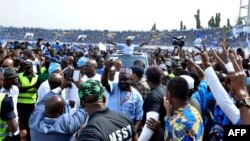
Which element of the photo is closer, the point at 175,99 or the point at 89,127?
the point at 89,127

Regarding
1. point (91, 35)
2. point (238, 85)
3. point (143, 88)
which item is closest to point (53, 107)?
point (238, 85)

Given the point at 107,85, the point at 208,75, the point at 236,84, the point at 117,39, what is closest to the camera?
the point at 236,84

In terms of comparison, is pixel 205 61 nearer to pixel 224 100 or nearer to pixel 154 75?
A: pixel 224 100

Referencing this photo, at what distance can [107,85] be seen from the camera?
5.48 meters

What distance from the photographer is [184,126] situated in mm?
3197

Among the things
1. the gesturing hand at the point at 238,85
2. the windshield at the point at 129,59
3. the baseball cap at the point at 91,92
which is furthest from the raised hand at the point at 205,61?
the windshield at the point at 129,59

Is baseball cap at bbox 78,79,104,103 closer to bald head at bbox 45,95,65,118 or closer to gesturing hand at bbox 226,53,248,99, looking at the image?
bald head at bbox 45,95,65,118

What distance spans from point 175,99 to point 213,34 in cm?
4532

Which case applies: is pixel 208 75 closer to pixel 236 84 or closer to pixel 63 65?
pixel 236 84

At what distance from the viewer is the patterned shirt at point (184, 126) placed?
10.4 ft

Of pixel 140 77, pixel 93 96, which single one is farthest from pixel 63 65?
pixel 93 96

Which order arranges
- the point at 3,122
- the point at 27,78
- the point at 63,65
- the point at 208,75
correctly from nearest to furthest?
the point at 208,75 → the point at 3,122 → the point at 27,78 → the point at 63,65

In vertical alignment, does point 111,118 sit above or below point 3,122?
above

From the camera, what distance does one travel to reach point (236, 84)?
2.44 metres
